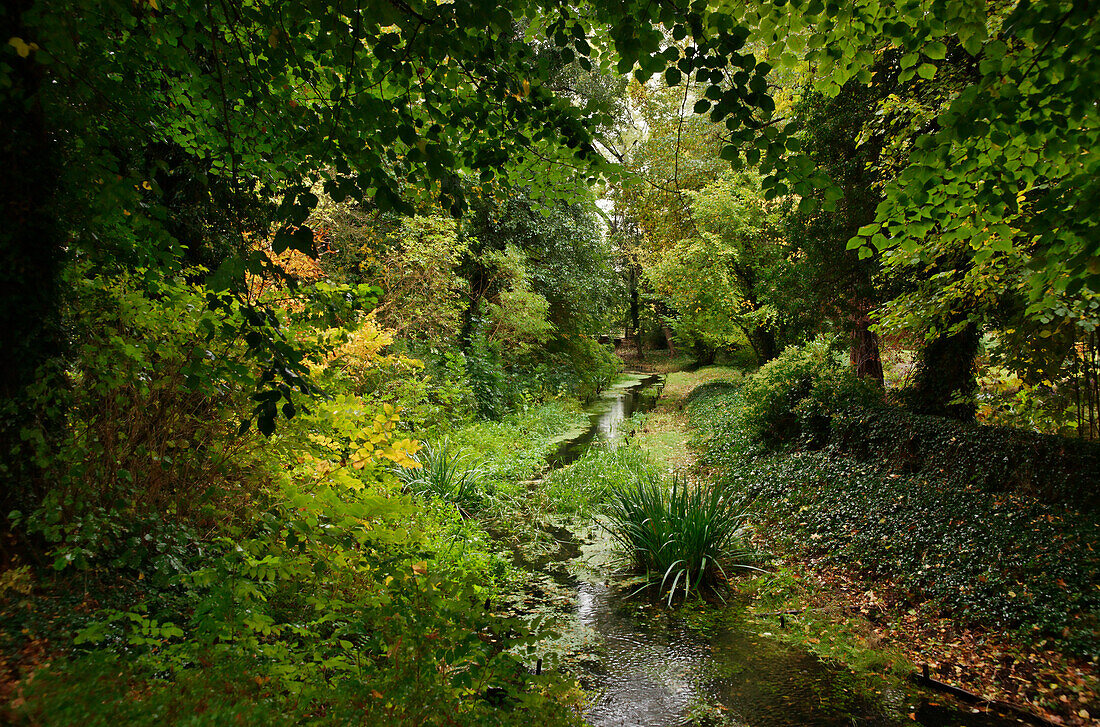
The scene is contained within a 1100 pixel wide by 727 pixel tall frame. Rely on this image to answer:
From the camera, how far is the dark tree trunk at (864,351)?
907 centimetres

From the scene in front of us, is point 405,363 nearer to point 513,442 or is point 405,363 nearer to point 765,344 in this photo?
point 513,442

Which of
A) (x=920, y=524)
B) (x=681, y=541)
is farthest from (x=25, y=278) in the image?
(x=920, y=524)

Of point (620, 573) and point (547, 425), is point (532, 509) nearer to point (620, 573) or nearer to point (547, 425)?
point (620, 573)

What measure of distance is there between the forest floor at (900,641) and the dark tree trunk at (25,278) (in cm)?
541

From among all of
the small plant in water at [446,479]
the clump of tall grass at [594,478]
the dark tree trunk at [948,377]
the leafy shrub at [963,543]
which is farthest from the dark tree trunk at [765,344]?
the small plant in water at [446,479]

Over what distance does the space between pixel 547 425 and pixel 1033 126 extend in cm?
1216

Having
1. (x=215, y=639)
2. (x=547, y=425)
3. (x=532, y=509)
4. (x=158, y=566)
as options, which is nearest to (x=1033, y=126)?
(x=215, y=639)

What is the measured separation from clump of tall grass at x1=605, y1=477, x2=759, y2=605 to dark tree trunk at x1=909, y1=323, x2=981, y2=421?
3257 millimetres

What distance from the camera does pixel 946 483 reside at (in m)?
5.84

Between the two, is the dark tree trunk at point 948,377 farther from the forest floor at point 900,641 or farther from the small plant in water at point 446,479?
the small plant in water at point 446,479

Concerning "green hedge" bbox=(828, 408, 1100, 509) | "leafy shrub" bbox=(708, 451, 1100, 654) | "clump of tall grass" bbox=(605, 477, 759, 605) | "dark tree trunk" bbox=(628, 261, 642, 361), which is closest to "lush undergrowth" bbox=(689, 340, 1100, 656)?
"leafy shrub" bbox=(708, 451, 1100, 654)

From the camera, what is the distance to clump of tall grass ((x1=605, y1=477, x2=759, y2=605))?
18.1 ft

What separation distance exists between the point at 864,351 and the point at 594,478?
506 cm

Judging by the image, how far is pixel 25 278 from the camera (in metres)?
2.83
